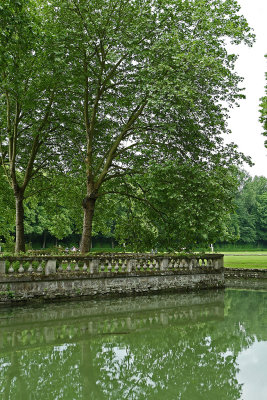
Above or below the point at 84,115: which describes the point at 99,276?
below

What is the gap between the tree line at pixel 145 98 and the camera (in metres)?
16.2

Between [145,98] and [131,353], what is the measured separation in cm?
1239

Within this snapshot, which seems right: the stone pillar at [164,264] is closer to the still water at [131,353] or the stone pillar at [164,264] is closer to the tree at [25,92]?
the still water at [131,353]

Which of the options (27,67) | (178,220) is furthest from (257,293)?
(27,67)

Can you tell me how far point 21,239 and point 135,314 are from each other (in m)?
9.61

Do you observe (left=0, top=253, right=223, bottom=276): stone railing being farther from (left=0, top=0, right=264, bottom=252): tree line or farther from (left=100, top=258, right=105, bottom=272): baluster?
(left=0, top=0, right=264, bottom=252): tree line

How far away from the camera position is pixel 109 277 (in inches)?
610

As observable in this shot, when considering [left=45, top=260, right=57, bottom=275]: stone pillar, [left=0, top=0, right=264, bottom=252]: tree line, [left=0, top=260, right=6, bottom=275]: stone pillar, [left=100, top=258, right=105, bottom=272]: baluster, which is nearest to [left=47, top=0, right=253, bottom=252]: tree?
[left=0, top=0, right=264, bottom=252]: tree line

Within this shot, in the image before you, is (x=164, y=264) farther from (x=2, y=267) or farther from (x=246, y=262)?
(x=246, y=262)

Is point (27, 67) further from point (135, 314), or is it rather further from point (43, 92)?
point (135, 314)

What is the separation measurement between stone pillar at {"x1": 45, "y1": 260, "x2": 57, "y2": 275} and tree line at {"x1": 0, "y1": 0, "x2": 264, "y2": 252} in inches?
179

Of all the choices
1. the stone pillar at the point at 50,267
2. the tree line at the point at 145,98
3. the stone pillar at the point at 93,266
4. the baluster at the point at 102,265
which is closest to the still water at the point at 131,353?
the stone pillar at the point at 50,267

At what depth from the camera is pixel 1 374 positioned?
20.1ft

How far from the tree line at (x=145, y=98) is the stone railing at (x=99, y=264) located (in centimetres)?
138
